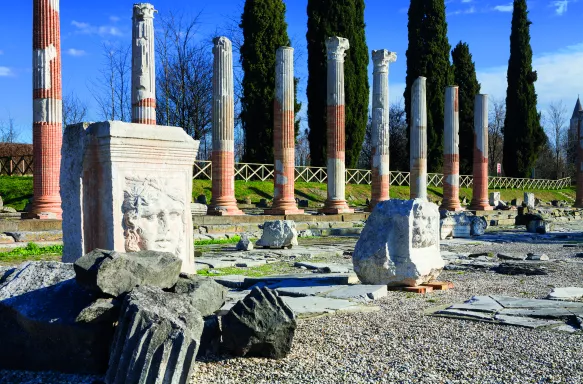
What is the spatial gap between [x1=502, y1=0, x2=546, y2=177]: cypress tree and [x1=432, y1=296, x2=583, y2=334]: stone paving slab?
41.3 m

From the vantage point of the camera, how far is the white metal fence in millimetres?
29239

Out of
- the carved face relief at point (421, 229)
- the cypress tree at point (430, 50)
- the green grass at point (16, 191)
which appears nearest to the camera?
the carved face relief at point (421, 229)

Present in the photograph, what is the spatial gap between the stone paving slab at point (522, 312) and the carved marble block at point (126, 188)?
8.71 ft

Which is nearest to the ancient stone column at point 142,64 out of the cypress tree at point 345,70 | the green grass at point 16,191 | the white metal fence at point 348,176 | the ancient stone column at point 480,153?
the green grass at point 16,191

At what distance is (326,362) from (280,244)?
9.74m

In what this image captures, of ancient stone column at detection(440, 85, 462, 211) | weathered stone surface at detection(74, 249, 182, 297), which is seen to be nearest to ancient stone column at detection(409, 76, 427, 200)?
ancient stone column at detection(440, 85, 462, 211)

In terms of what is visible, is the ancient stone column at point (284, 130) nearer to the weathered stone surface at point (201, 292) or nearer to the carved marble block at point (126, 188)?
the carved marble block at point (126, 188)

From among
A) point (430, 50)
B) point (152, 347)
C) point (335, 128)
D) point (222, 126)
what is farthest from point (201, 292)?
point (430, 50)

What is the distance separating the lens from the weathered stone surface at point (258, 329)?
4.21m

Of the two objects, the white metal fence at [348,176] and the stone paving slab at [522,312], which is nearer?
the stone paving slab at [522,312]

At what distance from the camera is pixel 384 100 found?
24109 mm

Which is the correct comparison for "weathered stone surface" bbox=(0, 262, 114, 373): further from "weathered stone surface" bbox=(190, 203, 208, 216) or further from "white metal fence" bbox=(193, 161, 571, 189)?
"white metal fence" bbox=(193, 161, 571, 189)

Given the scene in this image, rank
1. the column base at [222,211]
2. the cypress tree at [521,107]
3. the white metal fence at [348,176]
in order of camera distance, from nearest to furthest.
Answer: the column base at [222,211] → the white metal fence at [348,176] → the cypress tree at [521,107]

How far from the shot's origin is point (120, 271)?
3971mm
